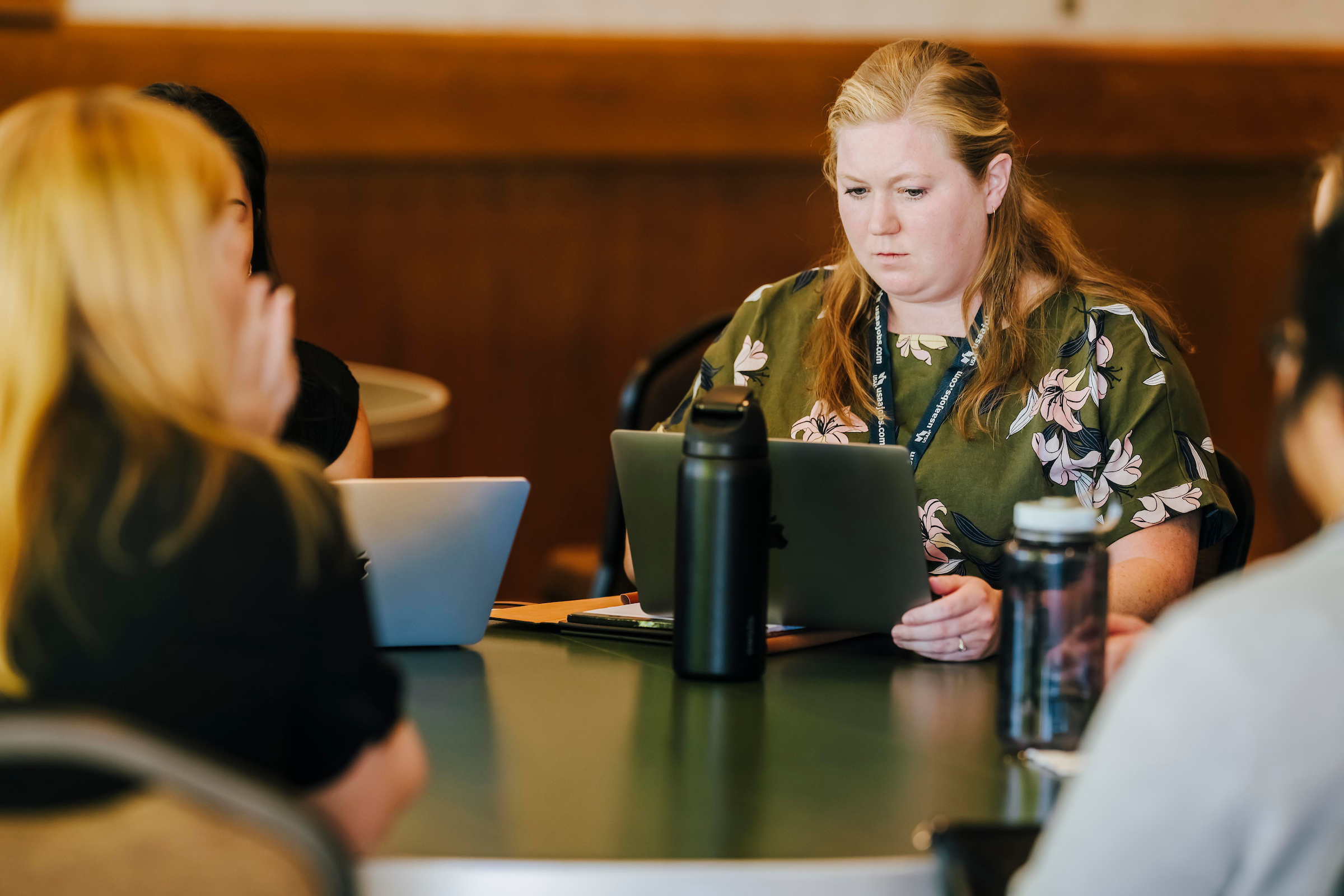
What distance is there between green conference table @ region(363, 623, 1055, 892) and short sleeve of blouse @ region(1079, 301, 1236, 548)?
0.44 meters

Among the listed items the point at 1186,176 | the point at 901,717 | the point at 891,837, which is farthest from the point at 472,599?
the point at 1186,176

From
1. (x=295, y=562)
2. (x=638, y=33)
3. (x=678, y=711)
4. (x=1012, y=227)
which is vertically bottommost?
(x=678, y=711)

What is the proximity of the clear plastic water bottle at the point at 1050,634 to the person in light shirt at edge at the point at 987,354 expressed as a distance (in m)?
0.53

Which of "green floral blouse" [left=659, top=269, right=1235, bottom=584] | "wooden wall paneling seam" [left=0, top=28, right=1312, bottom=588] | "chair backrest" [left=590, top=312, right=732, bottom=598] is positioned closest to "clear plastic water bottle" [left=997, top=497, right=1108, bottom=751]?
"green floral blouse" [left=659, top=269, right=1235, bottom=584]

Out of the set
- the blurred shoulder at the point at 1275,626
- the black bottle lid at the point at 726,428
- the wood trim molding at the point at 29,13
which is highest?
the wood trim molding at the point at 29,13

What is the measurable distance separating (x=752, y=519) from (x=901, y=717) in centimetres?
21

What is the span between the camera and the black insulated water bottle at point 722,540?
118 cm

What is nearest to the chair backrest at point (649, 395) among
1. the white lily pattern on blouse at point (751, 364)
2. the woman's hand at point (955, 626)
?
the white lily pattern on blouse at point (751, 364)

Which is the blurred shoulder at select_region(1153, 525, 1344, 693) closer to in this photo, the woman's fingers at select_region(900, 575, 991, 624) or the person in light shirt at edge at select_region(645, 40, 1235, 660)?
the woman's fingers at select_region(900, 575, 991, 624)

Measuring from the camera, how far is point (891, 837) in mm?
830

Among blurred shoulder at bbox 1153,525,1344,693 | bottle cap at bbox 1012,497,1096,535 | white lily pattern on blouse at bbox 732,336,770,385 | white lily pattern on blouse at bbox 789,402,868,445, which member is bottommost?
white lily pattern on blouse at bbox 789,402,868,445

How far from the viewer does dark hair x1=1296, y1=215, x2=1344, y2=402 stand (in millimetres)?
669

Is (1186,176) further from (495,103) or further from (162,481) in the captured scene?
(162,481)

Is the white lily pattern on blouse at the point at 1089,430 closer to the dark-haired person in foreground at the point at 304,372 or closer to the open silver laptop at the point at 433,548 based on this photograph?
the open silver laptop at the point at 433,548
